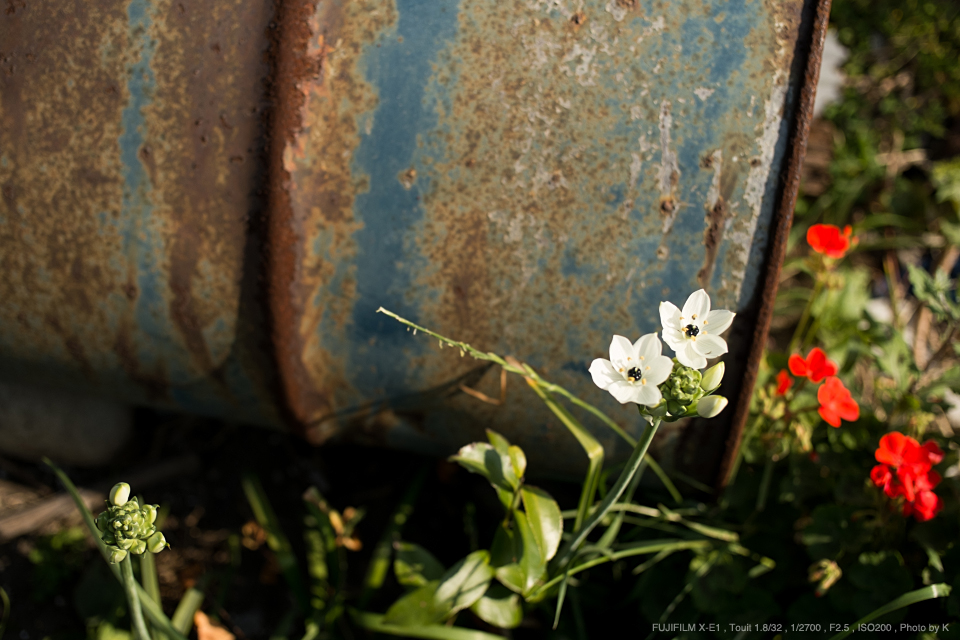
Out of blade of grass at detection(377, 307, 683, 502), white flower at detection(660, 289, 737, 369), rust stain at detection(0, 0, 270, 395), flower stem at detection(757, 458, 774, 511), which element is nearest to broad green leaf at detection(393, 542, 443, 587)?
blade of grass at detection(377, 307, 683, 502)

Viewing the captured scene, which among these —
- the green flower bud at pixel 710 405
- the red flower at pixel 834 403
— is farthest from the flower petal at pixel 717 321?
the red flower at pixel 834 403

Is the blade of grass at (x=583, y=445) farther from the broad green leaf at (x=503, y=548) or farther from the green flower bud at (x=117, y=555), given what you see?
the green flower bud at (x=117, y=555)

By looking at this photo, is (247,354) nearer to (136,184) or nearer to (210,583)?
(136,184)

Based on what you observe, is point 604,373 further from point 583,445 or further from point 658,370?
point 583,445

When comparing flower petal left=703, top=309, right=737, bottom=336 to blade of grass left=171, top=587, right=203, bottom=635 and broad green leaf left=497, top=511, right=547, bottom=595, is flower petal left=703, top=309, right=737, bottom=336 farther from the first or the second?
blade of grass left=171, top=587, right=203, bottom=635

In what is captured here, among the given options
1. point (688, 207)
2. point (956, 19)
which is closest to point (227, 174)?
point (688, 207)

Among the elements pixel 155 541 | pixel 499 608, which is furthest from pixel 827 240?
pixel 155 541
